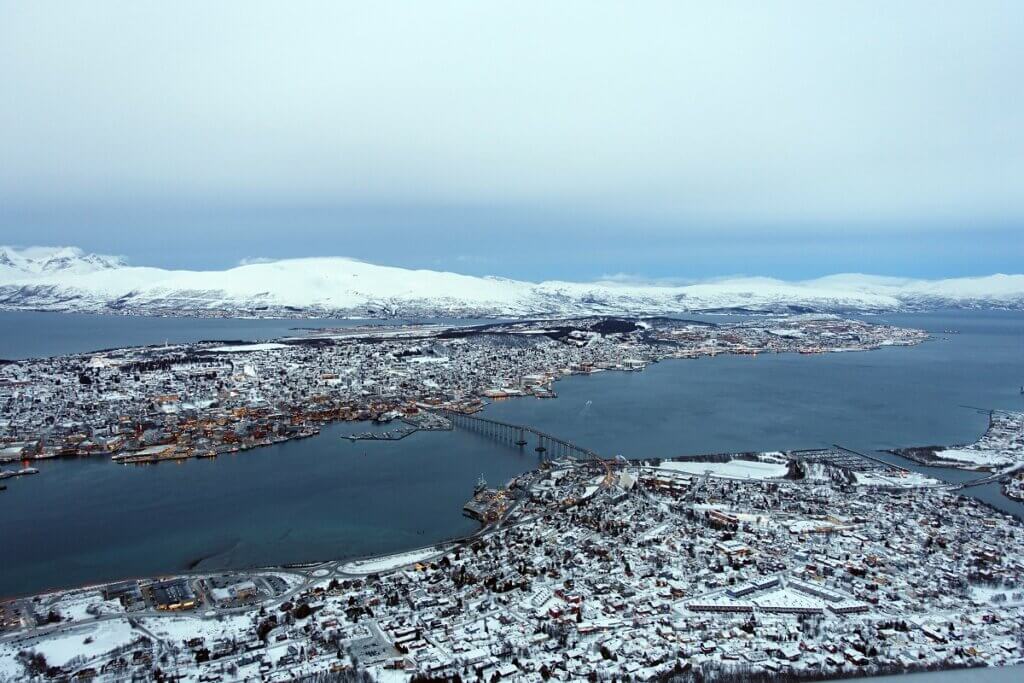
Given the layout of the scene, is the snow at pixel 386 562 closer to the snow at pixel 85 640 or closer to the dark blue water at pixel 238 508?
the dark blue water at pixel 238 508

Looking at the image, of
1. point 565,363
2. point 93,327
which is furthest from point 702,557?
point 93,327

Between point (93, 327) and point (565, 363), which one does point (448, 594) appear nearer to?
point (565, 363)

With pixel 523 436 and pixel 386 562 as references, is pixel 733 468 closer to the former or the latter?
pixel 523 436

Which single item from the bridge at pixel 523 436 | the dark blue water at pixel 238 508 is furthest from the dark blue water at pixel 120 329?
the bridge at pixel 523 436

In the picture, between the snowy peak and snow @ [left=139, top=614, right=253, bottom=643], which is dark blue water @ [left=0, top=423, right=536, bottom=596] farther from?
the snowy peak

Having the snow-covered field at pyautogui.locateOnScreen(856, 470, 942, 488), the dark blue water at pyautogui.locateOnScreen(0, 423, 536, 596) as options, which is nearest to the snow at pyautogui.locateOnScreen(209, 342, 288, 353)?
the dark blue water at pyautogui.locateOnScreen(0, 423, 536, 596)

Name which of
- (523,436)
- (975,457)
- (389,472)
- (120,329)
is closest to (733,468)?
(523,436)
